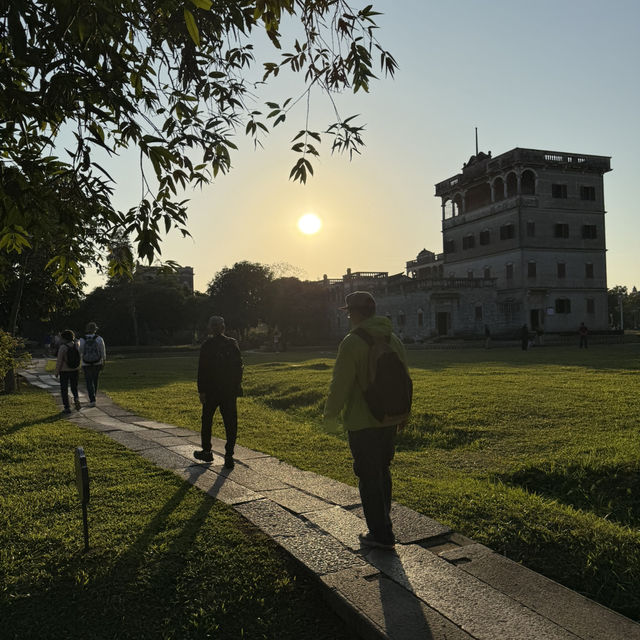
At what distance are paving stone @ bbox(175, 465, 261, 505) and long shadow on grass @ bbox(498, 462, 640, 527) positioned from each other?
10.1ft

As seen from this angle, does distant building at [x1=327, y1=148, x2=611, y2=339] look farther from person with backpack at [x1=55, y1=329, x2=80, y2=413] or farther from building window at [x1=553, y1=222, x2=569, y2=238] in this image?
person with backpack at [x1=55, y1=329, x2=80, y2=413]

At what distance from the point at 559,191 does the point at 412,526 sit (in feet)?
→ 154

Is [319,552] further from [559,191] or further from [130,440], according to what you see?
[559,191]

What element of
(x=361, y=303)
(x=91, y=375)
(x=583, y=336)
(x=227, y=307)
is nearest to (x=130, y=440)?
(x=91, y=375)

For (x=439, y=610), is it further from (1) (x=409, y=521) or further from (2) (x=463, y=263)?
(2) (x=463, y=263)

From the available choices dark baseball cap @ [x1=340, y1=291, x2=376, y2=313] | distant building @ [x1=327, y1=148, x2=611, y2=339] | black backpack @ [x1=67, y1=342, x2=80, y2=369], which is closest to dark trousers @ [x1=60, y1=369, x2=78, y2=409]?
black backpack @ [x1=67, y1=342, x2=80, y2=369]

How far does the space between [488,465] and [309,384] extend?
909 cm

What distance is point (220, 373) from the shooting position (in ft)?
23.0

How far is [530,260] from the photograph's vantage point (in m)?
45.2

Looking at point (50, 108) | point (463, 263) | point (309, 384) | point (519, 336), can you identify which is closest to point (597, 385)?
point (309, 384)

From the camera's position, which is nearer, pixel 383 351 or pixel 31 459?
pixel 383 351

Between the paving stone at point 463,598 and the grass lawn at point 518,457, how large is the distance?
71cm

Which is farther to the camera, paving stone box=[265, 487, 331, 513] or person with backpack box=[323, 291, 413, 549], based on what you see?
paving stone box=[265, 487, 331, 513]

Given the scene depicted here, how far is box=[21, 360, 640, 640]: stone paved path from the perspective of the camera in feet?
10.4
